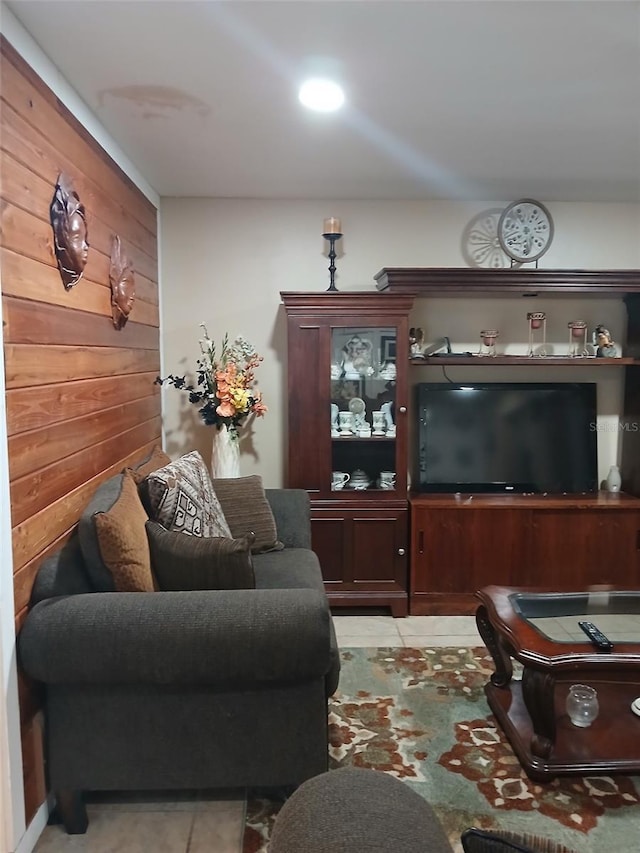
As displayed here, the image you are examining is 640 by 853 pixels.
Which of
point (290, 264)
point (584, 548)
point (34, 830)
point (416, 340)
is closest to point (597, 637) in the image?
point (584, 548)

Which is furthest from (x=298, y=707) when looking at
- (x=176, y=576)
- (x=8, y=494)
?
(x=8, y=494)

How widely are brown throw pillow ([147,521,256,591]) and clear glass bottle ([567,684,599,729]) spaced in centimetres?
126

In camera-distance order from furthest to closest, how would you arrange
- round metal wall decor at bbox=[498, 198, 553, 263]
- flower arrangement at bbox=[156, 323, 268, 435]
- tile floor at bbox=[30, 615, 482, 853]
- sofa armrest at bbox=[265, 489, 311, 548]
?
round metal wall decor at bbox=[498, 198, 553, 263] < flower arrangement at bbox=[156, 323, 268, 435] < sofa armrest at bbox=[265, 489, 311, 548] < tile floor at bbox=[30, 615, 482, 853]

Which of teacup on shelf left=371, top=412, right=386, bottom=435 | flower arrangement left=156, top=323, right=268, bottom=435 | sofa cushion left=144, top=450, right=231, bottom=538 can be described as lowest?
sofa cushion left=144, top=450, right=231, bottom=538

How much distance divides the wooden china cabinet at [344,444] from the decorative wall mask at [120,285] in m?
0.91

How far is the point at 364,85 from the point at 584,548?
2634mm

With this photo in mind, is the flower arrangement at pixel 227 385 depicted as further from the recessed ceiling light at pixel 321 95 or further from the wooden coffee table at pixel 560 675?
the wooden coffee table at pixel 560 675

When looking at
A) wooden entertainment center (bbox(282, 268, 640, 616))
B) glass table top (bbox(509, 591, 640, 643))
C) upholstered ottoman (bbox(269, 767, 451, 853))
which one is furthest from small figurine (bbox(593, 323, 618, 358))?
upholstered ottoman (bbox(269, 767, 451, 853))

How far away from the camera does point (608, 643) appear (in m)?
2.19

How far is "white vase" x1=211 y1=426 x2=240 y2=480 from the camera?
3645 millimetres

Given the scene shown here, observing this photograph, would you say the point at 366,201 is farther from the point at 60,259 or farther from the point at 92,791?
the point at 92,791

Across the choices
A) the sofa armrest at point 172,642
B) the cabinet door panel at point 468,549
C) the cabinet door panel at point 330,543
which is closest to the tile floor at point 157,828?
the sofa armrest at point 172,642

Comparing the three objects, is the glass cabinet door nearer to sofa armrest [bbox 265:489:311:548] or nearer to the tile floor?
sofa armrest [bbox 265:489:311:548]

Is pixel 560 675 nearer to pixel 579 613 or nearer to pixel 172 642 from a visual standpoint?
pixel 579 613
